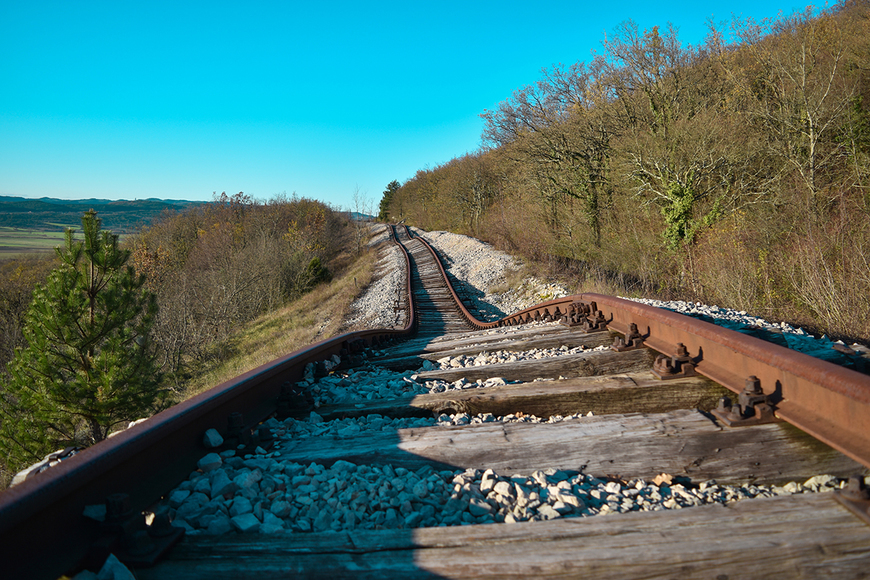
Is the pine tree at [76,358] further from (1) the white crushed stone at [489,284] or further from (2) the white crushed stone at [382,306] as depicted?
(1) the white crushed stone at [489,284]

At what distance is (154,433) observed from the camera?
196 centimetres

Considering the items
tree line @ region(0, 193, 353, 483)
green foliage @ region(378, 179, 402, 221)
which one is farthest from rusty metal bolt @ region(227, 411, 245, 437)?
green foliage @ region(378, 179, 402, 221)

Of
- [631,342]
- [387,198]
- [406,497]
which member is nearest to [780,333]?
[631,342]

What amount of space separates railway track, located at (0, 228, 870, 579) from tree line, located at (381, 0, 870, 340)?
20.4 ft

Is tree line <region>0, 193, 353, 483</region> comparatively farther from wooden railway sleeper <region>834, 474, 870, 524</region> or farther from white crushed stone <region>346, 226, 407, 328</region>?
wooden railway sleeper <region>834, 474, 870, 524</region>

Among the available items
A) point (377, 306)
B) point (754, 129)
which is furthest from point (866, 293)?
point (377, 306)

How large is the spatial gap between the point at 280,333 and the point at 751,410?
57.6 ft

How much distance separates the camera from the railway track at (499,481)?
134 cm

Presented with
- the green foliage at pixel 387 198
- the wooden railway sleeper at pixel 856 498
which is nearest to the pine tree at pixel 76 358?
the wooden railway sleeper at pixel 856 498

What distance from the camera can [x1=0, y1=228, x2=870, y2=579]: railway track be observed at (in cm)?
134

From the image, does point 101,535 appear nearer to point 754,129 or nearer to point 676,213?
point 676,213

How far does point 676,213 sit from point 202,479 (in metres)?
13.8

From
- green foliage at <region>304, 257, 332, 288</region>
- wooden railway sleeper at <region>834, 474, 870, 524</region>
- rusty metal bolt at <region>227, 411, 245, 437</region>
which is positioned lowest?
green foliage at <region>304, 257, 332, 288</region>

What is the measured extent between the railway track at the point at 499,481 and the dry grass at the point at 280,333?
9.41 m
